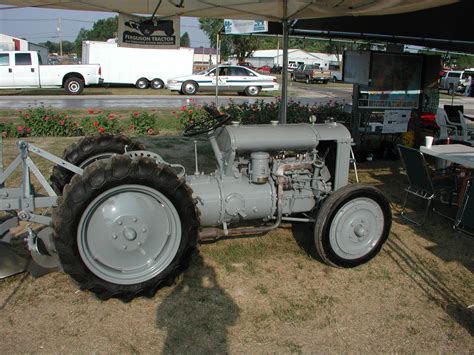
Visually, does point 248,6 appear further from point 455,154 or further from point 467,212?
point 467,212

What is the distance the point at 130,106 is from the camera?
1636 cm

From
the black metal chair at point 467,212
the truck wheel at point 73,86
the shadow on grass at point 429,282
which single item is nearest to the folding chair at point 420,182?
the black metal chair at point 467,212

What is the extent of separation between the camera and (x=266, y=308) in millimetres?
3418

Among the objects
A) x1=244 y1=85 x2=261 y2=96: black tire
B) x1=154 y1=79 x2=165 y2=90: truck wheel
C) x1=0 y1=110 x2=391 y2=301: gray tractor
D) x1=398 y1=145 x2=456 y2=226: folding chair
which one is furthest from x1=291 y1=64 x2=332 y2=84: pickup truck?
x1=0 y1=110 x2=391 y2=301: gray tractor

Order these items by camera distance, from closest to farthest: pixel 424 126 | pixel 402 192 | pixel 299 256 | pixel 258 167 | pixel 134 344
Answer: pixel 134 344 → pixel 258 167 → pixel 299 256 → pixel 402 192 → pixel 424 126

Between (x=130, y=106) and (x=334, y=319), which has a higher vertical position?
(x=130, y=106)

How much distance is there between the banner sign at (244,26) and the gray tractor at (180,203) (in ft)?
15.9

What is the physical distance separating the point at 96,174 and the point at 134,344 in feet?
3.88

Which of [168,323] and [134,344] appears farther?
[168,323]

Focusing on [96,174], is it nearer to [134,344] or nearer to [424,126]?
[134,344]

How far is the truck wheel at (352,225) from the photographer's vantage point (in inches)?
152

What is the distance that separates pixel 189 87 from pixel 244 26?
14759mm

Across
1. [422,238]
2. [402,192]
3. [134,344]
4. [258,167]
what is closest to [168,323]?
[134,344]

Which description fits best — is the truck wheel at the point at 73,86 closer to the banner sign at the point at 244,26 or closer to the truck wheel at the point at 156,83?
the truck wheel at the point at 156,83
